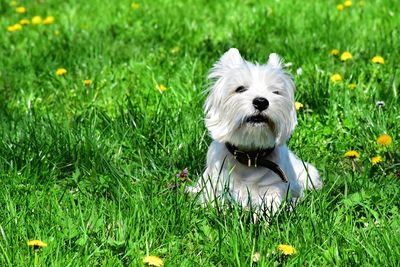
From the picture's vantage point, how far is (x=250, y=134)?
11.6 ft

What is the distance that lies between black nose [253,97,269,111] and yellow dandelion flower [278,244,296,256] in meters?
0.70

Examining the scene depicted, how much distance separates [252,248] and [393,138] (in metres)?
1.62

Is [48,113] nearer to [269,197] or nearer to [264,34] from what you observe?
[269,197]

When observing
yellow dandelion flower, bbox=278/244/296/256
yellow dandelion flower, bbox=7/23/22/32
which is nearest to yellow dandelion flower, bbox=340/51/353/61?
yellow dandelion flower, bbox=278/244/296/256

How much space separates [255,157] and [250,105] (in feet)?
1.09

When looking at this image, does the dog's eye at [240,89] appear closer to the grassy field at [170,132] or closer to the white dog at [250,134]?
the white dog at [250,134]

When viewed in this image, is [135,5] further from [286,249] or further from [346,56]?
[286,249]

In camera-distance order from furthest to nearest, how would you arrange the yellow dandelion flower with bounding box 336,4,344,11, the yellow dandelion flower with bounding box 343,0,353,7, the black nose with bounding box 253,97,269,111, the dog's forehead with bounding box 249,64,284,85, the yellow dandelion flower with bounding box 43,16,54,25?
the yellow dandelion flower with bounding box 43,16,54,25, the yellow dandelion flower with bounding box 343,0,353,7, the yellow dandelion flower with bounding box 336,4,344,11, the dog's forehead with bounding box 249,64,284,85, the black nose with bounding box 253,97,269,111

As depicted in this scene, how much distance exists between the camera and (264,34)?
6.34 meters

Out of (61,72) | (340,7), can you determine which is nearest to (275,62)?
(61,72)

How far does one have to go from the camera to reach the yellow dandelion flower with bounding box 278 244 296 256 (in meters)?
3.01

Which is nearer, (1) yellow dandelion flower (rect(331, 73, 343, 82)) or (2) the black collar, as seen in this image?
(2) the black collar

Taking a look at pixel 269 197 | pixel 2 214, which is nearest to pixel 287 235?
pixel 269 197

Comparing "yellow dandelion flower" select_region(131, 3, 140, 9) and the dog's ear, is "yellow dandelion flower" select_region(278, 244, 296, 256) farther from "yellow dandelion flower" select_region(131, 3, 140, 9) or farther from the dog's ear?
"yellow dandelion flower" select_region(131, 3, 140, 9)
